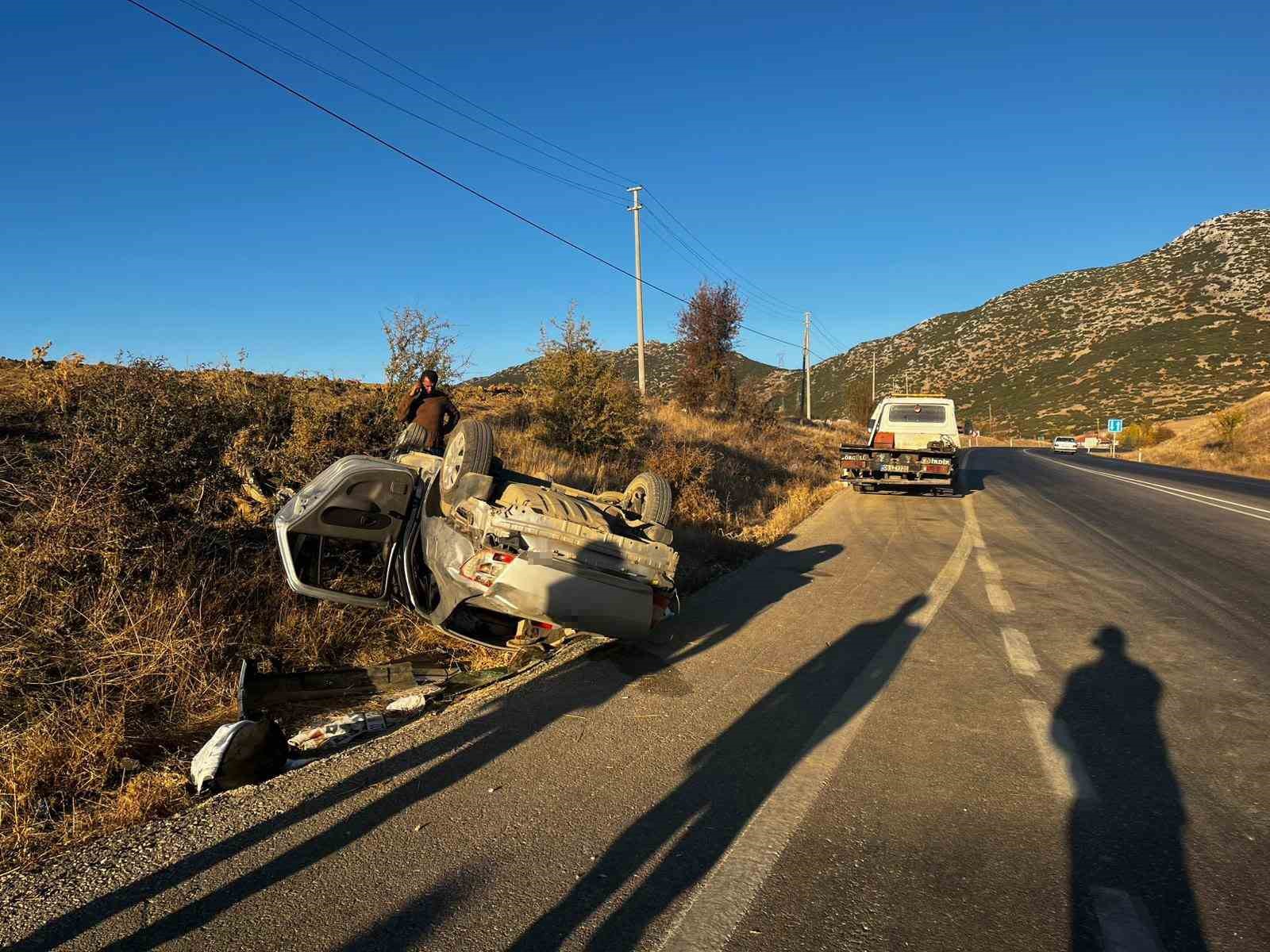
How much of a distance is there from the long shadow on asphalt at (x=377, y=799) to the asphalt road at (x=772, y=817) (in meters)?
0.02

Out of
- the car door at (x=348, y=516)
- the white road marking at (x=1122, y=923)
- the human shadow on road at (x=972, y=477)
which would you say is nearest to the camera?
the white road marking at (x=1122, y=923)

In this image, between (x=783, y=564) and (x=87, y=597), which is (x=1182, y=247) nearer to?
(x=783, y=564)

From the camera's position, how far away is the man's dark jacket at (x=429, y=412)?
7922mm

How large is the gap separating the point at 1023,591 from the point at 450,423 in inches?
257

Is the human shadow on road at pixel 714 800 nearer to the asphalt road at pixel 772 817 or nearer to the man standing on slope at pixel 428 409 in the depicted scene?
the asphalt road at pixel 772 817

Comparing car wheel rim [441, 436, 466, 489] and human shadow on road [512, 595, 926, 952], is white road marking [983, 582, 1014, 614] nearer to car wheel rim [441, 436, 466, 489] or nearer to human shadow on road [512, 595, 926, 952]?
human shadow on road [512, 595, 926, 952]

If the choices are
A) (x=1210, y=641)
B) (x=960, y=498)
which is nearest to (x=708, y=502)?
(x=1210, y=641)

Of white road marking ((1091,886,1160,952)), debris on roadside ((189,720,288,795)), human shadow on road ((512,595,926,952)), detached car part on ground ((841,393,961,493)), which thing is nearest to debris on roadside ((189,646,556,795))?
debris on roadside ((189,720,288,795))

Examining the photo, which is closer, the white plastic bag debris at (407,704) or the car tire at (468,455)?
the white plastic bag debris at (407,704)

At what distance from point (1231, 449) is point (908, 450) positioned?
73.6 feet

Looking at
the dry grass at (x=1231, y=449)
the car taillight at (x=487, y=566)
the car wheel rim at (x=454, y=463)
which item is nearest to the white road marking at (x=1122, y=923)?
the car taillight at (x=487, y=566)

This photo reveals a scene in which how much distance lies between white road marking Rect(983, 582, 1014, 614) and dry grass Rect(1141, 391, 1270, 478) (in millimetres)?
23289

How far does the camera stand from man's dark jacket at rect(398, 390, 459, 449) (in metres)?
7.92

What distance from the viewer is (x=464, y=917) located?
2.56 meters
